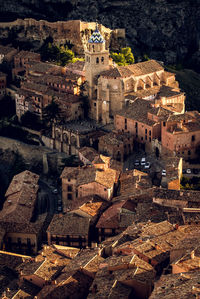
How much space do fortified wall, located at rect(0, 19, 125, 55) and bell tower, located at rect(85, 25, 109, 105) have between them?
17.0 meters

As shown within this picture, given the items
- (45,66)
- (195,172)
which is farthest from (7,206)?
(45,66)

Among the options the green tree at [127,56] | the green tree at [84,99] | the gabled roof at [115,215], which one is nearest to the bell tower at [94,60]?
the green tree at [84,99]

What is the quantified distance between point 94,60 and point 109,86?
3602 mm

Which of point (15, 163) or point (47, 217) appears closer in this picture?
point (47, 217)

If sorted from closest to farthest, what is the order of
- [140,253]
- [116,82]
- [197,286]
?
[197,286]
[140,253]
[116,82]

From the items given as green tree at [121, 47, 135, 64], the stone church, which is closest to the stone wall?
the stone church

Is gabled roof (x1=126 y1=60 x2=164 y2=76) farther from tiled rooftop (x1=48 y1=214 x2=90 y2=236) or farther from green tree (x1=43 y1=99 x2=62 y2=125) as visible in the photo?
tiled rooftop (x1=48 y1=214 x2=90 y2=236)

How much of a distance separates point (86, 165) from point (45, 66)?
21460 millimetres

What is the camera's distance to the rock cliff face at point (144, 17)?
109m

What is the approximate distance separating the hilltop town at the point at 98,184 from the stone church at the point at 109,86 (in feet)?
0.41

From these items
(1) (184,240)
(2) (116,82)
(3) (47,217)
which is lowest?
(3) (47,217)

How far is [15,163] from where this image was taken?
74.4 m

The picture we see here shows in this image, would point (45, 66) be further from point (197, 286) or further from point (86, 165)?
point (197, 286)

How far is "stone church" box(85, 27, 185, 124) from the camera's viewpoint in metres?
71.9
